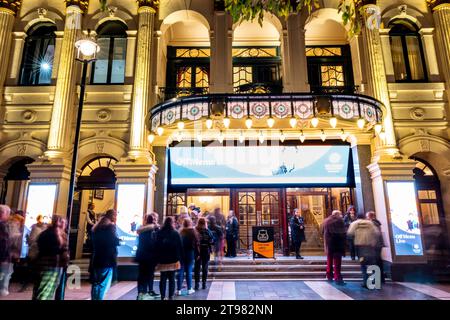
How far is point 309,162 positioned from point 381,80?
3.90 meters

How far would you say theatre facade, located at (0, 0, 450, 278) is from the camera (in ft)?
31.8

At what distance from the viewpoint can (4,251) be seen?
639cm

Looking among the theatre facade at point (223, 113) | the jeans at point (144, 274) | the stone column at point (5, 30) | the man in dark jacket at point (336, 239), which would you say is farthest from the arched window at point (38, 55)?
the man in dark jacket at point (336, 239)

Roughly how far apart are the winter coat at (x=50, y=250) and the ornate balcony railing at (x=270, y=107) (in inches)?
201

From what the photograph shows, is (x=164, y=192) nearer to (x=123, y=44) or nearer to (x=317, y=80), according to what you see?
(x=123, y=44)

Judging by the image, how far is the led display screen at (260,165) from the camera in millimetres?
11695

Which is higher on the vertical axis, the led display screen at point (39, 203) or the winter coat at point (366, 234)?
the led display screen at point (39, 203)

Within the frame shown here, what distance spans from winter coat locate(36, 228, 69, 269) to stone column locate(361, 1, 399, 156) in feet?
32.0

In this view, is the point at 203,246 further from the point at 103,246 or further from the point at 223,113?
the point at 223,113

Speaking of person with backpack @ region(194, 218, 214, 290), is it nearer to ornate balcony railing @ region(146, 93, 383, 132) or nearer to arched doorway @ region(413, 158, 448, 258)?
ornate balcony railing @ region(146, 93, 383, 132)

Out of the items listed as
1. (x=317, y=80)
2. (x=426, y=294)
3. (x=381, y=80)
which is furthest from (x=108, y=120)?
(x=426, y=294)

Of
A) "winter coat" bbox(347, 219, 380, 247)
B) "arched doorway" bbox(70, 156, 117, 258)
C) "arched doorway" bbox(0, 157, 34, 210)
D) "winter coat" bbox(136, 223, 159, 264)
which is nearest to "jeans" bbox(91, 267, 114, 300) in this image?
"winter coat" bbox(136, 223, 159, 264)

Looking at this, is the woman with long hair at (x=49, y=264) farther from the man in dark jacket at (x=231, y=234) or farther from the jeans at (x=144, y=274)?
the man in dark jacket at (x=231, y=234)

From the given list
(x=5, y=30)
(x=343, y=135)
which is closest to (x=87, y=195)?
(x=5, y=30)
